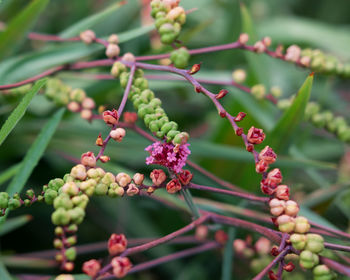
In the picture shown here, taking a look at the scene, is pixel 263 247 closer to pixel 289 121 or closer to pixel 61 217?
pixel 289 121

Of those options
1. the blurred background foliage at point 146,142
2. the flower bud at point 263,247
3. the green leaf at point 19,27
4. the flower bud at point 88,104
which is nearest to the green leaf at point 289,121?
the blurred background foliage at point 146,142

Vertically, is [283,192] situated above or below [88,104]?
below

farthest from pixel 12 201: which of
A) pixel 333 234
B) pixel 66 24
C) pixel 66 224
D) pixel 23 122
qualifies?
pixel 66 24

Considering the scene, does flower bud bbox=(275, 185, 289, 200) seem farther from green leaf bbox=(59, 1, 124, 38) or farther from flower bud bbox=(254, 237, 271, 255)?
green leaf bbox=(59, 1, 124, 38)

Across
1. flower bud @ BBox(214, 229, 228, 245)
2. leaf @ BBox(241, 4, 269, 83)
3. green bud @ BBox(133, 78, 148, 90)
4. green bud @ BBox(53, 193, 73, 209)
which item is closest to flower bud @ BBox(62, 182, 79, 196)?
green bud @ BBox(53, 193, 73, 209)

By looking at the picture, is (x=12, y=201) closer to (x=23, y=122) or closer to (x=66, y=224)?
(x=66, y=224)

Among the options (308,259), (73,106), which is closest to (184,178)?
(308,259)
